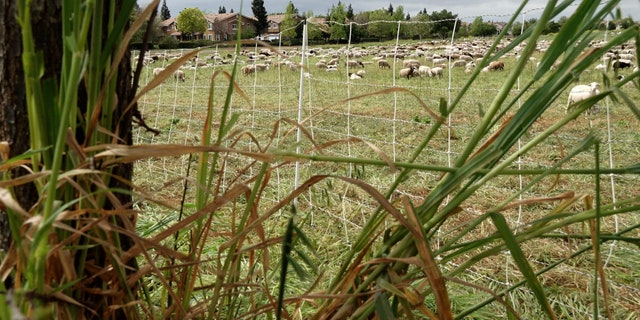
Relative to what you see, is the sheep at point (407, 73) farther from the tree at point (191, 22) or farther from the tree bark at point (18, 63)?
the tree at point (191, 22)

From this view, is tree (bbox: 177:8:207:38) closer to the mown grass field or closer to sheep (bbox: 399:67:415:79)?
sheep (bbox: 399:67:415:79)

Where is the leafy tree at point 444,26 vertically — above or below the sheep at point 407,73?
above

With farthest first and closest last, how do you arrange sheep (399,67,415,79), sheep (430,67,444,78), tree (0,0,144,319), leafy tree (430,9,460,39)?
sheep (399,67,415,79) → sheep (430,67,444,78) → leafy tree (430,9,460,39) → tree (0,0,144,319)

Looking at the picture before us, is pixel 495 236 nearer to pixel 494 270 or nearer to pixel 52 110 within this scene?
pixel 52 110

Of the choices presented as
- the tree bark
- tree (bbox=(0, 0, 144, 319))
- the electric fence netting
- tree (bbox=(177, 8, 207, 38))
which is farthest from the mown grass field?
tree (bbox=(177, 8, 207, 38))

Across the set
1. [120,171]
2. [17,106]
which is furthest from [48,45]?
[120,171]

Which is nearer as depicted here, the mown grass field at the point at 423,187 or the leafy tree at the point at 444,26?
the mown grass field at the point at 423,187

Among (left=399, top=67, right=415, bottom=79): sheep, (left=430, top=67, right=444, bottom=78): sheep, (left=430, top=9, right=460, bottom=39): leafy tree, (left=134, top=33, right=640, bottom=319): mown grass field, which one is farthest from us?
(left=399, top=67, right=415, bottom=79): sheep

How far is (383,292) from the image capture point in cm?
67

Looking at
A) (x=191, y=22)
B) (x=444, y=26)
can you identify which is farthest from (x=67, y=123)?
(x=191, y=22)

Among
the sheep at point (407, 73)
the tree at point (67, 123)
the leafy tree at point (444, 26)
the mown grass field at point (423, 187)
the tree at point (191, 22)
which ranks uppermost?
the tree at point (191, 22)

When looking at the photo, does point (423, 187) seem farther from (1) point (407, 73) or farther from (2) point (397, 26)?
(1) point (407, 73)

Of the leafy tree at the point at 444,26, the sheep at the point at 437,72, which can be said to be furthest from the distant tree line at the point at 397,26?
the sheep at the point at 437,72

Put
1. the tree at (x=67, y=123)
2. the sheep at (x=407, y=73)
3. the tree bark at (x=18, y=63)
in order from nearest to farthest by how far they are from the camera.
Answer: the tree at (x=67, y=123)
the tree bark at (x=18, y=63)
the sheep at (x=407, y=73)
